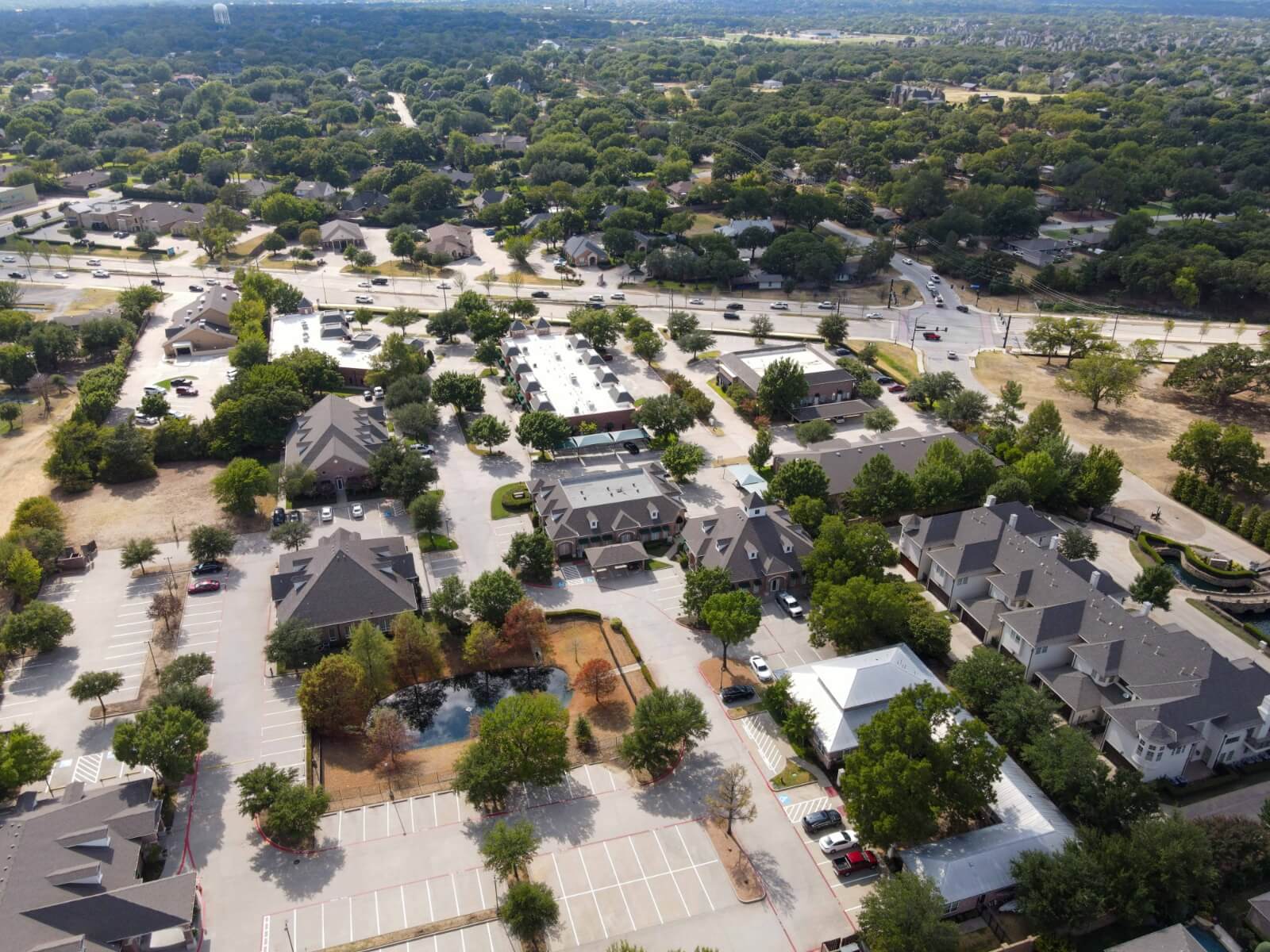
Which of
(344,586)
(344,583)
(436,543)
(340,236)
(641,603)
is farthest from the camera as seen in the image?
(340,236)

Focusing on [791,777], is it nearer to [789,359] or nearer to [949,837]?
[949,837]

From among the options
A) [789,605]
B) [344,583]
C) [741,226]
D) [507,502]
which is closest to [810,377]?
[789,605]

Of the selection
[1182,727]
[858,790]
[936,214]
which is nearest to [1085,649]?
[1182,727]

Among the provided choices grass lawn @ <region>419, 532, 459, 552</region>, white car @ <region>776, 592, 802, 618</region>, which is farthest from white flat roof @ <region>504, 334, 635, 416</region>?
white car @ <region>776, 592, 802, 618</region>

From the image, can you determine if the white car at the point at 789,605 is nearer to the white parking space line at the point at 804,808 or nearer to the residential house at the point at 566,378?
the white parking space line at the point at 804,808

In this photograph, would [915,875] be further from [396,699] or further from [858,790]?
[396,699]

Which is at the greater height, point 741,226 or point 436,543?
point 741,226

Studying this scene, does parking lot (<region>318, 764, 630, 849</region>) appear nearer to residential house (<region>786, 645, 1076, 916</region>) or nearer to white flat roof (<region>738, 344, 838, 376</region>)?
residential house (<region>786, 645, 1076, 916</region>)
